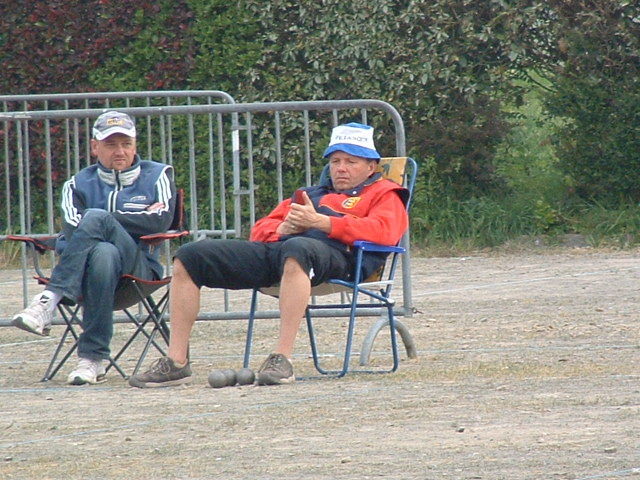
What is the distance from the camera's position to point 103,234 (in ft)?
25.3

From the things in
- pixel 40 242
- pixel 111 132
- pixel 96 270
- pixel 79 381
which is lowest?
pixel 79 381

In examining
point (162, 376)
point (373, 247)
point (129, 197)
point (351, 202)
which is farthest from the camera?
point (129, 197)

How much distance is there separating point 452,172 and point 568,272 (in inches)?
103

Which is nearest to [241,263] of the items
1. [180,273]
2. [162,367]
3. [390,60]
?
[180,273]

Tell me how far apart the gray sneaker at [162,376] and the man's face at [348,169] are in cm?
127

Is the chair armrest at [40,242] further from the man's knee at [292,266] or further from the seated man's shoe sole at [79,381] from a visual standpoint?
the man's knee at [292,266]

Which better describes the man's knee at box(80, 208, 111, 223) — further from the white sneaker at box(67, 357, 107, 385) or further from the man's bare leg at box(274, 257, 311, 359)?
the man's bare leg at box(274, 257, 311, 359)

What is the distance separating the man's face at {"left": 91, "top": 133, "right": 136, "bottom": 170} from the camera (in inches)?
318

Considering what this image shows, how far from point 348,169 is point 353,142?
5.7 inches

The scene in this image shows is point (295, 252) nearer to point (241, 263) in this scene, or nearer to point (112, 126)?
point (241, 263)

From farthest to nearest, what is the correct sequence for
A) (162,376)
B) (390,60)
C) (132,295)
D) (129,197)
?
(390,60), (129,197), (132,295), (162,376)

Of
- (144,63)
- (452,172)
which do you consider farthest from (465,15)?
(144,63)

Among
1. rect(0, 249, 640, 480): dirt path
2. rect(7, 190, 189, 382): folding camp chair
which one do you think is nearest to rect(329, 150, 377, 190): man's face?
rect(7, 190, 189, 382): folding camp chair

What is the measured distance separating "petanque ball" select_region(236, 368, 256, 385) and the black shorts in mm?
460
